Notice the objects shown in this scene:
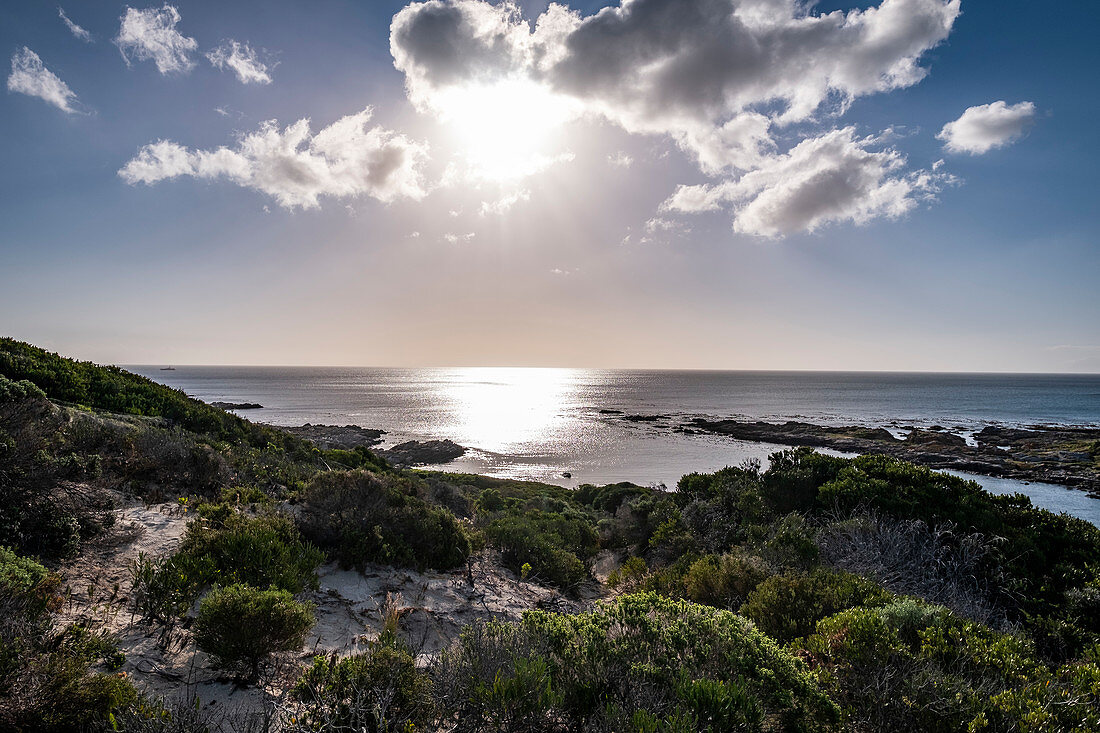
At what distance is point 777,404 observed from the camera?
90375mm

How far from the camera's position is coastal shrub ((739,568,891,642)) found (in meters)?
5.97

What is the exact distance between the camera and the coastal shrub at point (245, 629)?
412 cm

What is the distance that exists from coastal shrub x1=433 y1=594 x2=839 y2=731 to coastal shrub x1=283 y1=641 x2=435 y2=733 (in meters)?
0.31

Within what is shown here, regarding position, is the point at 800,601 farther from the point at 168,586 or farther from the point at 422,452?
the point at 422,452

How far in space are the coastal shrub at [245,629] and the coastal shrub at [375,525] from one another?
9.73 ft

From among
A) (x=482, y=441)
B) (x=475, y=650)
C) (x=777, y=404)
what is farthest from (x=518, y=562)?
(x=777, y=404)

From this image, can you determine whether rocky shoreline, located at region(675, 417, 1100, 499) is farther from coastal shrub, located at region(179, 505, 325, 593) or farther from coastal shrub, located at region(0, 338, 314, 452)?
coastal shrub, located at region(0, 338, 314, 452)

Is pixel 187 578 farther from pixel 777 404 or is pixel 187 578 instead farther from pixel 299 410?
pixel 777 404

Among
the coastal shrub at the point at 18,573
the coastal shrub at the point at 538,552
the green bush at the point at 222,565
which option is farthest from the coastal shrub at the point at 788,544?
the coastal shrub at the point at 18,573

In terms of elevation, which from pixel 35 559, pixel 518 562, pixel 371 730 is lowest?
pixel 518 562

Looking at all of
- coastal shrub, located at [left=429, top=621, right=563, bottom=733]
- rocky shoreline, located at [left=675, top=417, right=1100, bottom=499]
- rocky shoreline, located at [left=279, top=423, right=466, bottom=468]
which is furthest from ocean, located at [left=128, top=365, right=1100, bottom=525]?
coastal shrub, located at [left=429, top=621, right=563, bottom=733]

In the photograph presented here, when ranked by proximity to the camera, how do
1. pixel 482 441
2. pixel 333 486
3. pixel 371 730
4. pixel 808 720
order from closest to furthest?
pixel 371 730
pixel 808 720
pixel 333 486
pixel 482 441

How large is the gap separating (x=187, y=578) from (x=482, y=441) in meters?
48.2

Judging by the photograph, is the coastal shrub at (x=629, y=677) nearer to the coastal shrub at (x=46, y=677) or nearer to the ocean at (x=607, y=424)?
the coastal shrub at (x=46, y=677)
